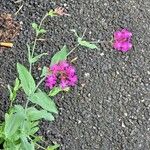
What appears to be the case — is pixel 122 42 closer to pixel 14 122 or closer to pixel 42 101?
pixel 42 101

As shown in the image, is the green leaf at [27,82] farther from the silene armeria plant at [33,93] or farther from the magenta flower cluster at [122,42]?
the magenta flower cluster at [122,42]

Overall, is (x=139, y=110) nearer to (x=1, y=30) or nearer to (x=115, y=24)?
(x=115, y=24)

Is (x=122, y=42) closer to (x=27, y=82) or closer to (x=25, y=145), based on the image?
(x=27, y=82)

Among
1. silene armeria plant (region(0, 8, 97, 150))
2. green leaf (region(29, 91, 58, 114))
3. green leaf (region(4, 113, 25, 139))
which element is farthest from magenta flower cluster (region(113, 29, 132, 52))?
green leaf (region(4, 113, 25, 139))

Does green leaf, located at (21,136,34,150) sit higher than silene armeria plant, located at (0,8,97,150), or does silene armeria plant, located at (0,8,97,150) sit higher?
silene armeria plant, located at (0,8,97,150)

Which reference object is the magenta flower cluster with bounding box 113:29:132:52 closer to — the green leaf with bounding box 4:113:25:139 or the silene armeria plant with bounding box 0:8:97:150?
the silene armeria plant with bounding box 0:8:97:150

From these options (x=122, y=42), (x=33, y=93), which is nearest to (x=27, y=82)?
(x=33, y=93)

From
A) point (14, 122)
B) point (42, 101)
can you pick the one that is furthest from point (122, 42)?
point (14, 122)

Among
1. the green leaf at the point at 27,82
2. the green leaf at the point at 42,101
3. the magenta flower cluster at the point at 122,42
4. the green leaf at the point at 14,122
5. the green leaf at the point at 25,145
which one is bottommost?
the green leaf at the point at 25,145

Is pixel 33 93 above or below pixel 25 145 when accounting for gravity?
above

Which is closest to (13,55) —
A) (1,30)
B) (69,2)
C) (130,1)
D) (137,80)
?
(1,30)

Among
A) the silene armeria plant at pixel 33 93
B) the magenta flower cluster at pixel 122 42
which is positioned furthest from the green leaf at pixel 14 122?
the magenta flower cluster at pixel 122 42
